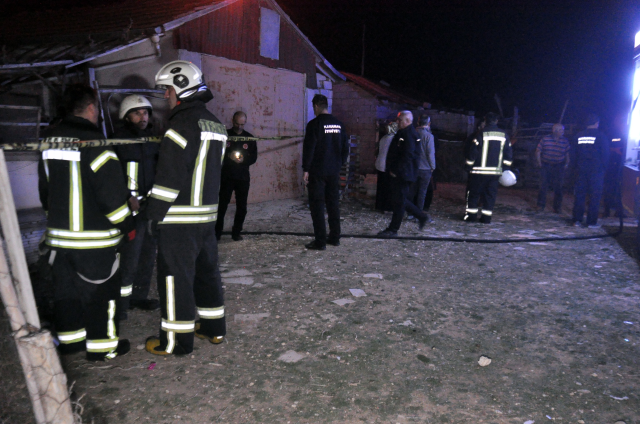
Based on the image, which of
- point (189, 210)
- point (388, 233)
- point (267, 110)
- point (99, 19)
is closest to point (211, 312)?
point (189, 210)

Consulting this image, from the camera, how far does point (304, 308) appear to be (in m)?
4.29

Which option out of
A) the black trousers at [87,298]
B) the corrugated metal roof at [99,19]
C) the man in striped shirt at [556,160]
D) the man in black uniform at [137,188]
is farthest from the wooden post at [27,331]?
the man in striped shirt at [556,160]

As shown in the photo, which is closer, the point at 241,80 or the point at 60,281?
the point at 60,281

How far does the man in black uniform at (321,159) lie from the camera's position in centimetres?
621

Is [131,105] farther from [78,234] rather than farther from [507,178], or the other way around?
[507,178]

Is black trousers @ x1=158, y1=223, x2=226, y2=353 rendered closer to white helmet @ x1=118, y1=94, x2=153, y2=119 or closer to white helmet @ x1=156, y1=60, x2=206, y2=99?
white helmet @ x1=156, y1=60, x2=206, y2=99

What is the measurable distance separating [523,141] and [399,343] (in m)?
15.0

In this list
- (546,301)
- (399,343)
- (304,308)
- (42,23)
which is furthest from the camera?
(42,23)

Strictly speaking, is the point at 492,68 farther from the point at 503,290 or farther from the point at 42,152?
the point at 42,152

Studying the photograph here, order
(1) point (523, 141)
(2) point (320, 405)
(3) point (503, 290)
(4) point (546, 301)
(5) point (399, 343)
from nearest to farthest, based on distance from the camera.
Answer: (2) point (320, 405), (5) point (399, 343), (4) point (546, 301), (3) point (503, 290), (1) point (523, 141)

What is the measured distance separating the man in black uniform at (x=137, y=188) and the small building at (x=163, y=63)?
190cm

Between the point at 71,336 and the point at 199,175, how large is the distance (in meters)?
1.51

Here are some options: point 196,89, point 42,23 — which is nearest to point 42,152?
point 196,89

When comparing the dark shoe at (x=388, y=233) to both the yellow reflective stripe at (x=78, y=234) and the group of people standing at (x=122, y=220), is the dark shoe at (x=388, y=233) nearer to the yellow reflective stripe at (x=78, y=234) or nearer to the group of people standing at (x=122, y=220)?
the group of people standing at (x=122, y=220)
